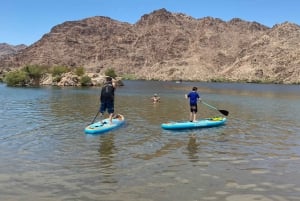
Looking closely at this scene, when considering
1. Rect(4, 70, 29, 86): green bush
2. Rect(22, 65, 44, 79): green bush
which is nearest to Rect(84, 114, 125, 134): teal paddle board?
Rect(4, 70, 29, 86): green bush

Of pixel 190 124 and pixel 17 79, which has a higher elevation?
pixel 17 79

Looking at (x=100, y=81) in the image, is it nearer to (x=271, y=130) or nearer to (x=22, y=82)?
(x=22, y=82)

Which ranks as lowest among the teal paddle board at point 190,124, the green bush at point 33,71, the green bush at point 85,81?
the teal paddle board at point 190,124

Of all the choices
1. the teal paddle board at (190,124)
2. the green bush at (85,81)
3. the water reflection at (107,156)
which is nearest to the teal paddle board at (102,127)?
the water reflection at (107,156)

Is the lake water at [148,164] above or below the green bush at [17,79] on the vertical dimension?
below

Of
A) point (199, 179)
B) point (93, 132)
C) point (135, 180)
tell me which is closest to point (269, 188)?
point (199, 179)

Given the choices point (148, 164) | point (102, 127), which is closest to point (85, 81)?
point (102, 127)

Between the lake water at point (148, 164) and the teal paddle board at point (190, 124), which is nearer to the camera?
the lake water at point (148, 164)

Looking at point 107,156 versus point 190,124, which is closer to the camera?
point 107,156

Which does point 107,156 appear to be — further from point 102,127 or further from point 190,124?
point 190,124

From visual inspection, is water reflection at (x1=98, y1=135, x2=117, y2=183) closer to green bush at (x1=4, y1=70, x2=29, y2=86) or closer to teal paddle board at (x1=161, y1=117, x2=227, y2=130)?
teal paddle board at (x1=161, y1=117, x2=227, y2=130)

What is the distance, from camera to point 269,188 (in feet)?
41.1

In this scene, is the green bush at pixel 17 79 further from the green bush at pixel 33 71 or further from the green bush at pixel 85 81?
the green bush at pixel 85 81

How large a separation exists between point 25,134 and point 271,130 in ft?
47.4
